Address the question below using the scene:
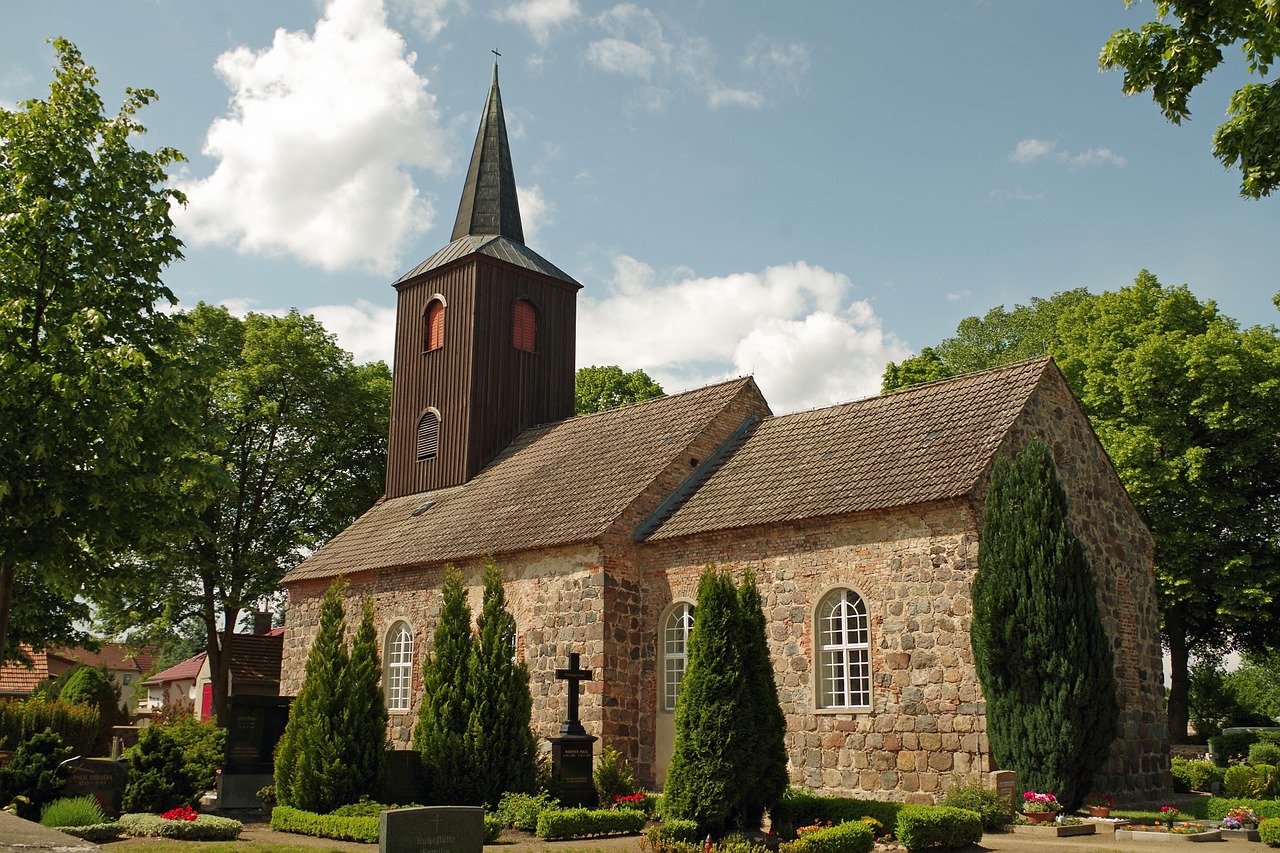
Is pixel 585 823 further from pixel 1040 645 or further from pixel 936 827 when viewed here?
pixel 1040 645

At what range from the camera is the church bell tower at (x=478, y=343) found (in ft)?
87.8

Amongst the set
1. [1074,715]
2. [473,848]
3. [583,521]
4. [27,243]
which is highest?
[27,243]

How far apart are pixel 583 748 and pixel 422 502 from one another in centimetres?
1190

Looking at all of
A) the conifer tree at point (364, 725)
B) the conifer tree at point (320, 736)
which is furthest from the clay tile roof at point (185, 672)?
the conifer tree at point (364, 725)

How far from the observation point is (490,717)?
16031 mm

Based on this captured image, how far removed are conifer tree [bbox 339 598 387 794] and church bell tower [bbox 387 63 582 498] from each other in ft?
35.4

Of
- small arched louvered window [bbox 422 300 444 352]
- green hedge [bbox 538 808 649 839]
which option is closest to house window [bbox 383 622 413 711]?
small arched louvered window [bbox 422 300 444 352]

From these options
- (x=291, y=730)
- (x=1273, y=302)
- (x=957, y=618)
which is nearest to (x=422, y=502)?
(x=291, y=730)

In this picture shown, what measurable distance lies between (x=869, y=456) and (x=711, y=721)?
7.20 m

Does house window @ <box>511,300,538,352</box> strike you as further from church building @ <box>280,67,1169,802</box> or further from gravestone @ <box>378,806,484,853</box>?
gravestone @ <box>378,806,484,853</box>

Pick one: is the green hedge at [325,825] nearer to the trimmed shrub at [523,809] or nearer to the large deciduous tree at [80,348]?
the trimmed shrub at [523,809]

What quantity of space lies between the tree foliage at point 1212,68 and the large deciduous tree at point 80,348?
9.95 meters

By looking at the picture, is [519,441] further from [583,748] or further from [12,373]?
[12,373]

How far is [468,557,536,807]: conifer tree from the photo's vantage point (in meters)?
15.7
